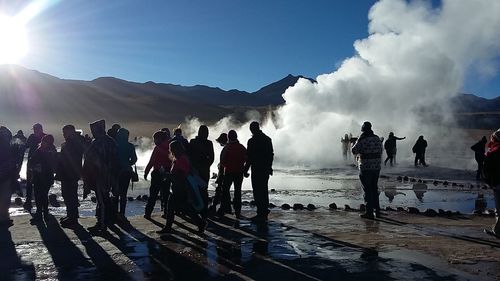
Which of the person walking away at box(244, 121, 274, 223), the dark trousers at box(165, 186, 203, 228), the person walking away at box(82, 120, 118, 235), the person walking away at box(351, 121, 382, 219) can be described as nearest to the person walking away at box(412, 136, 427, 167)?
the person walking away at box(351, 121, 382, 219)

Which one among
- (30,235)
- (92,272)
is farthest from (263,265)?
(30,235)

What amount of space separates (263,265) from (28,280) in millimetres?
2856

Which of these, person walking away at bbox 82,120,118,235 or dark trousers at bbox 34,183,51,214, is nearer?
person walking away at bbox 82,120,118,235

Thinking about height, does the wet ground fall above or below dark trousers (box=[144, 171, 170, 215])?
below

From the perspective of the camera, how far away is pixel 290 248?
26.6 ft

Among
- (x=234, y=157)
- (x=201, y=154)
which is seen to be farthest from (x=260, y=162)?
(x=201, y=154)

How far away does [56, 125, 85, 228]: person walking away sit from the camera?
993cm

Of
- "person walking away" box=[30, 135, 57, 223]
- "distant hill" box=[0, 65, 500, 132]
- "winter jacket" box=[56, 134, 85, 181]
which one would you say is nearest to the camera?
"winter jacket" box=[56, 134, 85, 181]

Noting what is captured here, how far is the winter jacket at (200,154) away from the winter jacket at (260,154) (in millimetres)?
795

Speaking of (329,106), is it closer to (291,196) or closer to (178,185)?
(291,196)

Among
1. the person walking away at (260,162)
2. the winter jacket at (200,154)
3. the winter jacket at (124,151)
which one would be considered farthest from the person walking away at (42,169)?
the person walking away at (260,162)

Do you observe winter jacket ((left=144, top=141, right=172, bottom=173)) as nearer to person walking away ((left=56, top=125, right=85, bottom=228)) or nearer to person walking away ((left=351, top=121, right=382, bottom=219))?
person walking away ((left=56, top=125, right=85, bottom=228))

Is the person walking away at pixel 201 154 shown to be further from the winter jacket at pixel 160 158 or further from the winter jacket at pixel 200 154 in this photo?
the winter jacket at pixel 160 158

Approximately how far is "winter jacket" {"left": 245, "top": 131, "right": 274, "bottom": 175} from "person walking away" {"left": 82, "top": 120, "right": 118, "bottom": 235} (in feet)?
9.03
